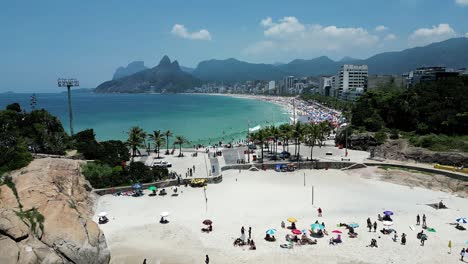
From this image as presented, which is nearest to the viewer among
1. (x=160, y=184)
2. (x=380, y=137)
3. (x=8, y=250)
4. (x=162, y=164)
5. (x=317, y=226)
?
(x=8, y=250)

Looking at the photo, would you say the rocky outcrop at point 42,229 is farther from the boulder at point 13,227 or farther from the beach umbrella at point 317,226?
the beach umbrella at point 317,226

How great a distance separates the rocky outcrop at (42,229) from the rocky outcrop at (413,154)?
128 feet

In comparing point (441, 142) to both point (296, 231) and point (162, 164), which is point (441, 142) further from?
point (162, 164)

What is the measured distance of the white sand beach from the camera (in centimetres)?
2238

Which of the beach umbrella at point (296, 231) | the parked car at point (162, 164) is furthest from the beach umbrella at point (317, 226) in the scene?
the parked car at point (162, 164)

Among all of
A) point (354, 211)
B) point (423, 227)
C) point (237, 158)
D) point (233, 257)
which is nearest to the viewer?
point (233, 257)

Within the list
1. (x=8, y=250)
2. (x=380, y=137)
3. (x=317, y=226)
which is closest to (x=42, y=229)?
(x=8, y=250)

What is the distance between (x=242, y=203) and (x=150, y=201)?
880 centimetres

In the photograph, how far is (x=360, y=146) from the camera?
178 ft

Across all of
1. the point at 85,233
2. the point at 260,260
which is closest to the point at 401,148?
the point at 260,260

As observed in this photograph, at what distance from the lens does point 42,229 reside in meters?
19.5

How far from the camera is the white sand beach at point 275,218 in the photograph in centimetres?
2238

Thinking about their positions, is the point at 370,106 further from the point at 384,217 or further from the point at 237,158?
the point at 384,217

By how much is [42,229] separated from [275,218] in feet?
55.4
